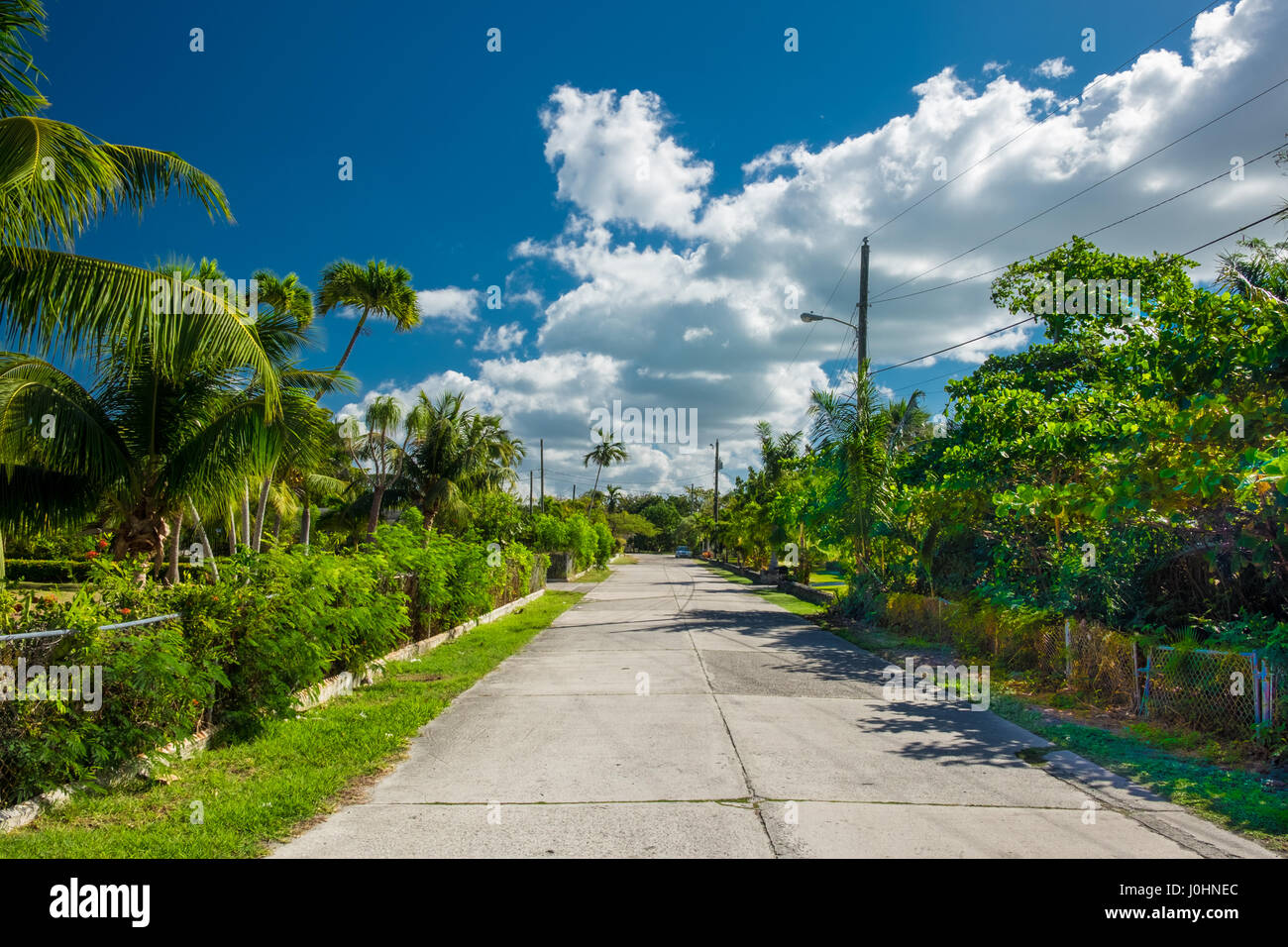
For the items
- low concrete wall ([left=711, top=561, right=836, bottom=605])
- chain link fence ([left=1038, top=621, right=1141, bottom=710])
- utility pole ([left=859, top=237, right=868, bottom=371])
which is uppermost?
utility pole ([left=859, top=237, right=868, bottom=371])

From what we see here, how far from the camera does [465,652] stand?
536 inches

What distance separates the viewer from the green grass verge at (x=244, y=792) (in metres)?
4.61

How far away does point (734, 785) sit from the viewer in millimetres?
6137

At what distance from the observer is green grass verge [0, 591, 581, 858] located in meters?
4.61

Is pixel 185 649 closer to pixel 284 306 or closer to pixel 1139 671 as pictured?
pixel 1139 671

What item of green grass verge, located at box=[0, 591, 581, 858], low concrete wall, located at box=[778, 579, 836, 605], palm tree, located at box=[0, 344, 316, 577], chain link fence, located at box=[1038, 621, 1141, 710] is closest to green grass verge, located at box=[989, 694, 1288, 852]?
chain link fence, located at box=[1038, 621, 1141, 710]

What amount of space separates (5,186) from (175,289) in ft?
5.18

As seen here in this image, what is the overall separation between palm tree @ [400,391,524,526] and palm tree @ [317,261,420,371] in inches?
545

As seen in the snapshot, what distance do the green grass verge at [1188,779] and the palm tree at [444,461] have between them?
29.1 m

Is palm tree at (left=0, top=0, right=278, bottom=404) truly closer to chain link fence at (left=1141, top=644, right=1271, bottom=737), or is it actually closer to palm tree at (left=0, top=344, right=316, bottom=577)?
palm tree at (left=0, top=344, right=316, bottom=577)

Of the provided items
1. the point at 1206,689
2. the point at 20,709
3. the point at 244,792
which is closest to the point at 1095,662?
the point at 1206,689

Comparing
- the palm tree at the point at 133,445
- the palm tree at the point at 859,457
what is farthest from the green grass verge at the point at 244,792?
the palm tree at the point at 859,457

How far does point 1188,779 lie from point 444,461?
31921mm

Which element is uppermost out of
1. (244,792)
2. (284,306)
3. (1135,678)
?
(284,306)
